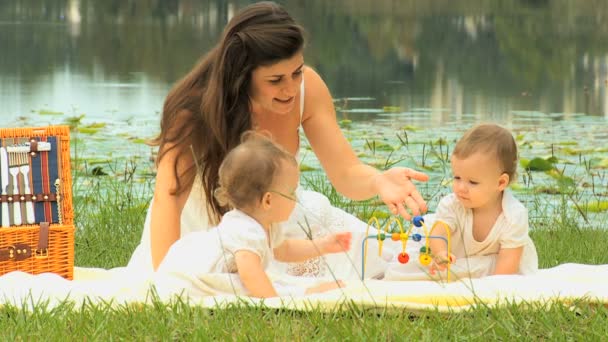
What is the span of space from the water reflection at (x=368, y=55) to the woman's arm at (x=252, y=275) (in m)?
5.28

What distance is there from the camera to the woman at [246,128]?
360 centimetres

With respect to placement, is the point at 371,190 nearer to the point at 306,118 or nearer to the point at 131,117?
the point at 306,118

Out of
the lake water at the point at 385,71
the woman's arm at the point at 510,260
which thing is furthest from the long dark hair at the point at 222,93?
the lake water at the point at 385,71

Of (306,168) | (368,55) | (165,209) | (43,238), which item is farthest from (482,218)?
(368,55)

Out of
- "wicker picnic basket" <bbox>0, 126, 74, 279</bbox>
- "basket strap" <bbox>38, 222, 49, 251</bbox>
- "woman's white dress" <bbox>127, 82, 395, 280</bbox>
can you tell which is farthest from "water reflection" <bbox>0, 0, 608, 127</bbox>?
"basket strap" <bbox>38, 222, 49, 251</bbox>

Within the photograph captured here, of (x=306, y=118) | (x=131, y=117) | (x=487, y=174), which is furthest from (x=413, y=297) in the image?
(x=131, y=117)

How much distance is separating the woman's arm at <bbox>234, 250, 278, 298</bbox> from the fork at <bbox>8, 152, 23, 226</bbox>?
3.81ft

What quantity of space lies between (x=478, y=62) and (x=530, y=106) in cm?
333

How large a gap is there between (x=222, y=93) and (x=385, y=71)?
8615 mm

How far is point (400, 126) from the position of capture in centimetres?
820

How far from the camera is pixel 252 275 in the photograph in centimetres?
324

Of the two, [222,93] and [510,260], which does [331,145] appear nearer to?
[222,93]

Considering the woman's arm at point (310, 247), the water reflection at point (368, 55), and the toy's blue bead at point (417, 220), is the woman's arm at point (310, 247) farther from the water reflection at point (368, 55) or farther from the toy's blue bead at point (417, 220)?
the water reflection at point (368, 55)

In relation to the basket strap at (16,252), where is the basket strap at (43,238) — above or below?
above
